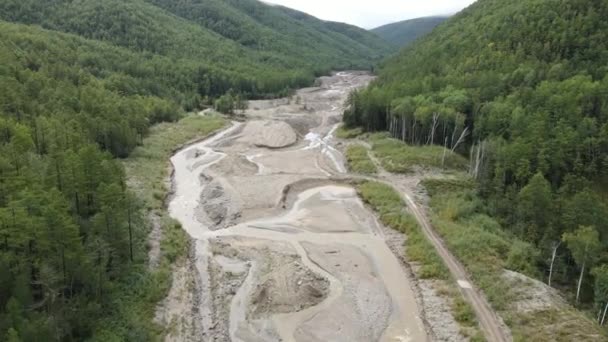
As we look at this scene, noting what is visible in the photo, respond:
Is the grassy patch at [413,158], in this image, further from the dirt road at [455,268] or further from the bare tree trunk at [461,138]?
the dirt road at [455,268]

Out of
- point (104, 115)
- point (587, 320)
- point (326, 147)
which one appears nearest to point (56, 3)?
point (104, 115)

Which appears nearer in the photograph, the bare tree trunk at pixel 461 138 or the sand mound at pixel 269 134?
the bare tree trunk at pixel 461 138

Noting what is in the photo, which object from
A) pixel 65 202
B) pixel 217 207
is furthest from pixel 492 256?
pixel 65 202

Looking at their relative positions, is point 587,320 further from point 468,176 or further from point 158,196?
point 158,196

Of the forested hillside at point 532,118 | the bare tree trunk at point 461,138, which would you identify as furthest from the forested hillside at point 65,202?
the bare tree trunk at point 461,138

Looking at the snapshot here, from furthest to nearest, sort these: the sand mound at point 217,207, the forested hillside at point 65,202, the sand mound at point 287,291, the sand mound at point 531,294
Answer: the sand mound at point 217,207
the sand mound at point 287,291
the sand mound at point 531,294
the forested hillside at point 65,202

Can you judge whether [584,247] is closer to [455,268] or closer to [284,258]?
[455,268]

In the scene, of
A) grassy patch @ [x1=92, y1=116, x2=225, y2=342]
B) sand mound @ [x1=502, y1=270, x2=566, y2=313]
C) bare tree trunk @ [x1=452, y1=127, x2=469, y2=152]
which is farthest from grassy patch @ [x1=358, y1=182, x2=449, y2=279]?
grassy patch @ [x1=92, y1=116, x2=225, y2=342]
